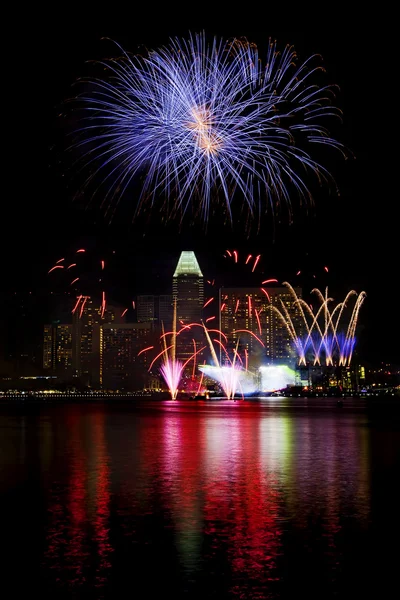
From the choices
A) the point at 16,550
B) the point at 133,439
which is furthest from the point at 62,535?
the point at 133,439

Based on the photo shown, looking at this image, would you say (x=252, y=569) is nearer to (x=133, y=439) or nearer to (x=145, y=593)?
Answer: (x=145, y=593)

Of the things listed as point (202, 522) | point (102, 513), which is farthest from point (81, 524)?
point (202, 522)

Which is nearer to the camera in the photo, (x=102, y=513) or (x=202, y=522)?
(x=202, y=522)

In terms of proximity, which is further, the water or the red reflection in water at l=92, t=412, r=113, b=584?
the red reflection in water at l=92, t=412, r=113, b=584

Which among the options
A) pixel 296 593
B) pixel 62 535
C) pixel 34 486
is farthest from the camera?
pixel 34 486

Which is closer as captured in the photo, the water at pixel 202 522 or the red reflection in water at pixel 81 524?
the water at pixel 202 522

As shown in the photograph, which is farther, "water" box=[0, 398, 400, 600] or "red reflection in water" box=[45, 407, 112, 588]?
"red reflection in water" box=[45, 407, 112, 588]

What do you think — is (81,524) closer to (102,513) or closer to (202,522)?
(102,513)

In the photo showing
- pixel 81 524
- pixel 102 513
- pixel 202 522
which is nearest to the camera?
pixel 81 524
